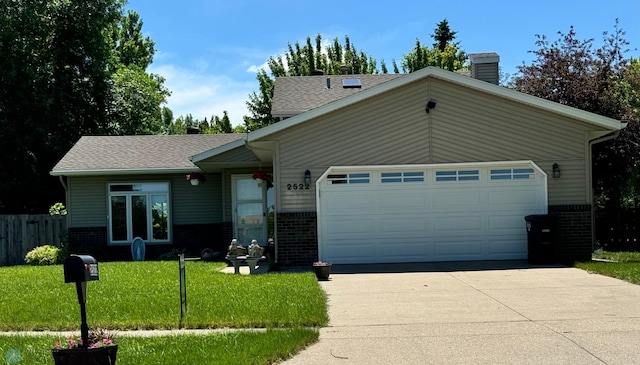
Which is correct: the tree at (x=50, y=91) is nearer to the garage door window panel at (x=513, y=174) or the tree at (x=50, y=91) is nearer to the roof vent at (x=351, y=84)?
the roof vent at (x=351, y=84)

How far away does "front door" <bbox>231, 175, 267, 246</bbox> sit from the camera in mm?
18953

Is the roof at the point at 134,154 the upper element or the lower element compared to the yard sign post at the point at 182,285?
upper

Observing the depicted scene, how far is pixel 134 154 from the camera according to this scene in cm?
2069

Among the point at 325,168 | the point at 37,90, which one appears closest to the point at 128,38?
the point at 37,90

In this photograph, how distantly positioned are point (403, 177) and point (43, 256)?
36.3 ft

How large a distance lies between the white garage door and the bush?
8.93 metres

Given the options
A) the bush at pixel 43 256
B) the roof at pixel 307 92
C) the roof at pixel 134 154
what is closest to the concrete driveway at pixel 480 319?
the roof at pixel 307 92

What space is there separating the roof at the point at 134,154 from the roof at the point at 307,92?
304 centimetres

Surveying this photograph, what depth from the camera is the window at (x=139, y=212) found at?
19.9 metres

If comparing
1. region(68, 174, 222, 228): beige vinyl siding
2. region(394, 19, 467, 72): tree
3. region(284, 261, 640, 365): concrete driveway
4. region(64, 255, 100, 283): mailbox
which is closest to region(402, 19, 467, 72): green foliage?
region(394, 19, 467, 72): tree

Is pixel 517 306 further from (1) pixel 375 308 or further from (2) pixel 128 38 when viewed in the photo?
(2) pixel 128 38

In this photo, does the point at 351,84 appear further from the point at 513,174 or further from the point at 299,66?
the point at 299,66

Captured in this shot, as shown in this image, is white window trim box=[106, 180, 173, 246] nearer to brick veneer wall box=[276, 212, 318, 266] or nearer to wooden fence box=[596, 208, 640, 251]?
brick veneer wall box=[276, 212, 318, 266]

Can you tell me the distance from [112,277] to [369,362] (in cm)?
836
